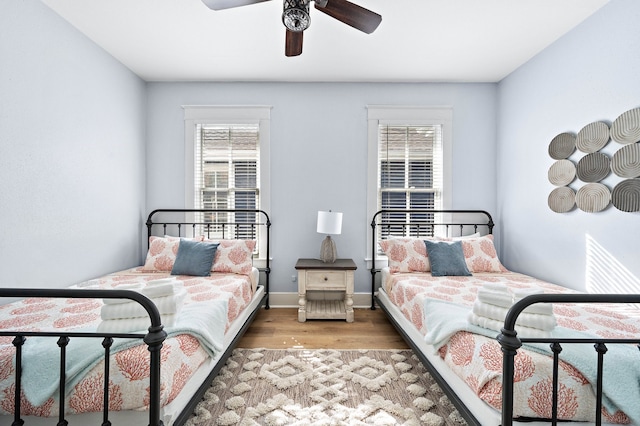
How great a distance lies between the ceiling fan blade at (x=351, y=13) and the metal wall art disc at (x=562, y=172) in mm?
2127

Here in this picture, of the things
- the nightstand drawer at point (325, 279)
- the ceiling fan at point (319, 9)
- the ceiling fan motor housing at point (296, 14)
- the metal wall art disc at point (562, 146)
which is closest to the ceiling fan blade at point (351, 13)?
the ceiling fan at point (319, 9)

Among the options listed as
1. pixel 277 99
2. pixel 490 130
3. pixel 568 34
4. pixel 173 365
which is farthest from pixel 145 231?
pixel 568 34

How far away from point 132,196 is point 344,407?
10.2ft

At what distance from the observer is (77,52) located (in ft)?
8.89

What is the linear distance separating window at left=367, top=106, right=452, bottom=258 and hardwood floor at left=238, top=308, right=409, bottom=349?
3.81 ft

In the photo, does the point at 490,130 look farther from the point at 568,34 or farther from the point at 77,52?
the point at 77,52

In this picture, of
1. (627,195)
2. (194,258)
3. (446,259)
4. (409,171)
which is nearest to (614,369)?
(627,195)

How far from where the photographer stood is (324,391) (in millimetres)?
2039

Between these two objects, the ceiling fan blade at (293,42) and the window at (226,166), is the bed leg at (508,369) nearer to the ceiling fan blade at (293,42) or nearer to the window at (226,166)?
the ceiling fan blade at (293,42)

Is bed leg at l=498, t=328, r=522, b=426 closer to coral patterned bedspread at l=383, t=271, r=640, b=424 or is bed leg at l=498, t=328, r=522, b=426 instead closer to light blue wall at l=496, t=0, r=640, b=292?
coral patterned bedspread at l=383, t=271, r=640, b=424

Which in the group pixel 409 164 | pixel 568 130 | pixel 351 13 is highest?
pixel 351 13

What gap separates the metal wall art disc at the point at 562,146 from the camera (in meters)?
2.72

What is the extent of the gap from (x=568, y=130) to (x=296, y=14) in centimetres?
258

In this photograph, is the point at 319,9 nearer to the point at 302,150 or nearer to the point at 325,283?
the point at 302,150
